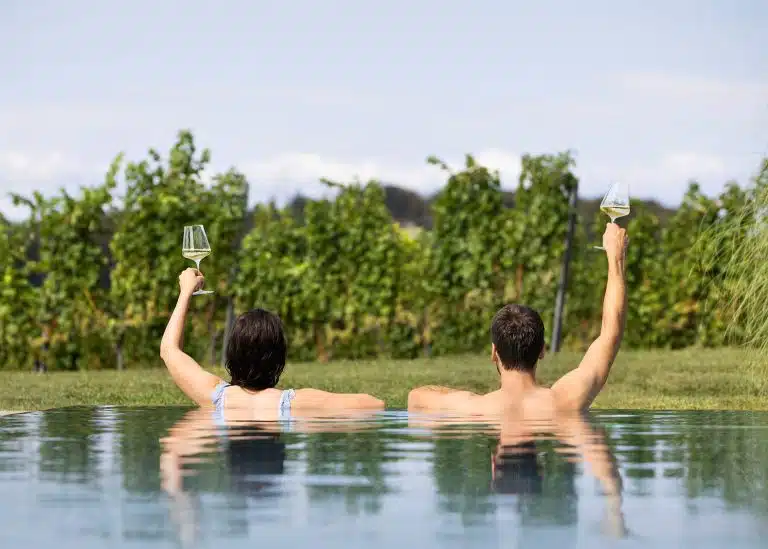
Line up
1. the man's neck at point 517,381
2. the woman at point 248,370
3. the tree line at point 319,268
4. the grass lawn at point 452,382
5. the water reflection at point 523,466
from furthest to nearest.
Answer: the tree line at point 319,268 < the grass lawn at point 452,382 < the woman at point 248,370 < the man's neck at point 517,381 < the water reflection at point 523,466

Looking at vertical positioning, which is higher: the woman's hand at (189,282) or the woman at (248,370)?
the woman's hand at (189,282)

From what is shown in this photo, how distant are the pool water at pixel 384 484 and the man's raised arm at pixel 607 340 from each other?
13 centimetres

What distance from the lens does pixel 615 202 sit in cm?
595

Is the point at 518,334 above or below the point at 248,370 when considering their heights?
above

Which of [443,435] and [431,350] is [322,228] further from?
[443,435]

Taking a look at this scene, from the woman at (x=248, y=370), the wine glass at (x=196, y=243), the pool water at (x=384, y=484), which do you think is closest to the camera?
the pool water at (x=384, y=484)

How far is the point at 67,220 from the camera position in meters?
20.0

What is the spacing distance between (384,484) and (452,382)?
37.4ft

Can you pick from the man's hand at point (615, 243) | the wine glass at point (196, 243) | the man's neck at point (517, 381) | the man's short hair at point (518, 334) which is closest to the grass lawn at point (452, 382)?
the wine glass at point (196, 243)

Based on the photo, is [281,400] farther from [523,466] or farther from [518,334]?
[523,466]

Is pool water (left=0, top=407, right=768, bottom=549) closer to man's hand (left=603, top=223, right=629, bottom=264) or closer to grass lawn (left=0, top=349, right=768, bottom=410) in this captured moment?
man's hand (left=603, top=223, right=629, bottom=264)

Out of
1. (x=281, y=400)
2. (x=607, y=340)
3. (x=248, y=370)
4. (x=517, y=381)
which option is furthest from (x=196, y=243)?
(x=607, y=340)

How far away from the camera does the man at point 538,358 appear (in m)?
5.06

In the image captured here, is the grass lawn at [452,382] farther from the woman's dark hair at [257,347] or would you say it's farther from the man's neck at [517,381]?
the man's neck at [517,381]
